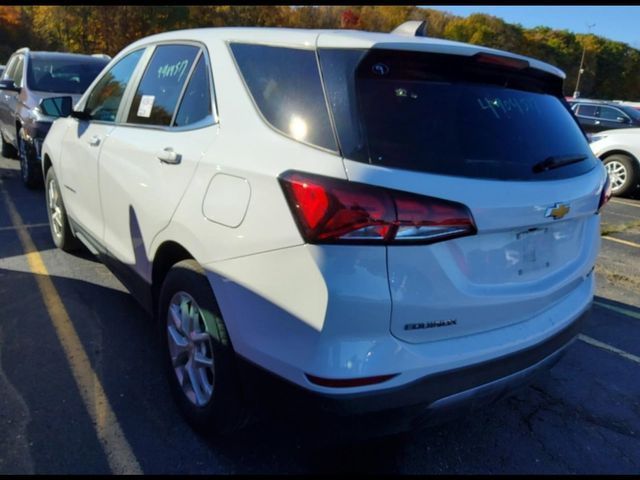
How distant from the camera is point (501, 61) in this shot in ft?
7.19

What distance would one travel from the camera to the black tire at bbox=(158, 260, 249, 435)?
2.17 metres

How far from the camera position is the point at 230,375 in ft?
7.13

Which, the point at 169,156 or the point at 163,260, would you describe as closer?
the point at 169,156

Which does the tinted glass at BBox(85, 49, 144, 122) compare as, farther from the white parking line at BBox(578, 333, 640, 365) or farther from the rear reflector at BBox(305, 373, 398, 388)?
the white parking line at BBox(578, 333, 640, 365)

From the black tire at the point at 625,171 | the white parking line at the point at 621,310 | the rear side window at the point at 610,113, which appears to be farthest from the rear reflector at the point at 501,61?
the rear side window at the point at 610,113

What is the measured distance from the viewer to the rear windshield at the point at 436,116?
6.07 ft

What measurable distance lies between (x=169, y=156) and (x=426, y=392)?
153 centimetres

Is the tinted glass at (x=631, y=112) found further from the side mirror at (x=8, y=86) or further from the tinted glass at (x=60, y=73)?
the side mirror at (x=8, y=86)

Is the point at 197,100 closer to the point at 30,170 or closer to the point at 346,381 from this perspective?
the point at 346,381

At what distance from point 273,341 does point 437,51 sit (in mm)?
1231

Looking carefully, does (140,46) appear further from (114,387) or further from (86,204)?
(114,387)

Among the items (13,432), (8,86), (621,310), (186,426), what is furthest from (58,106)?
(621,310)

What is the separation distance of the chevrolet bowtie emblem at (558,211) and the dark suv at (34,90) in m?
6.31

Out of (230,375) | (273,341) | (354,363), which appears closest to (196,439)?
(230,375)
